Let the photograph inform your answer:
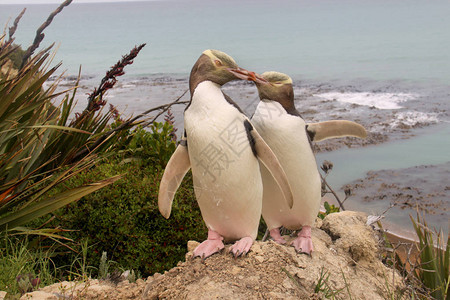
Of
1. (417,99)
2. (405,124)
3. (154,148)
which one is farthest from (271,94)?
(417,99)

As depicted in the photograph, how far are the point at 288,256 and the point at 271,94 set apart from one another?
90 centimetres

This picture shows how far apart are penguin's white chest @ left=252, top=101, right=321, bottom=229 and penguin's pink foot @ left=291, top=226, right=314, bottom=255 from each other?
6 centimetres

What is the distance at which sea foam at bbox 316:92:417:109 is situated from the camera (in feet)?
34.2

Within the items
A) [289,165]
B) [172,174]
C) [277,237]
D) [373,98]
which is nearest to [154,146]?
[172,174]

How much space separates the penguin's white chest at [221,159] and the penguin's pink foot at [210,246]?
12cm

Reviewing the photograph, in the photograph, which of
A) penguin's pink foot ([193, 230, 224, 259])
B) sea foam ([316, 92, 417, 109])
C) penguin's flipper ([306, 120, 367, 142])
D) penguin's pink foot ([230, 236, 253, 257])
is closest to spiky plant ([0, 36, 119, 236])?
penguin's pink foot ([193, 230, 224, 259])

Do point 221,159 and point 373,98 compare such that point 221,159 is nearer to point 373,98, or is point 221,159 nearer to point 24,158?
point 24,158

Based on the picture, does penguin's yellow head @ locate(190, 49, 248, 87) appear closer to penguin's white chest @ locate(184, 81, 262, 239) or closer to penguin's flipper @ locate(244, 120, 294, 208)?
penguin's white chest @ locate(184, 81, 262, 239)

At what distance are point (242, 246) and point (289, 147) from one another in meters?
0.61

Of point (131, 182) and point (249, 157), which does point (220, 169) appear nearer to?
point (249, 157)

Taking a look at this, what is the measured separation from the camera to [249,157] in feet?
8.38

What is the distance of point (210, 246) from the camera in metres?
2.69

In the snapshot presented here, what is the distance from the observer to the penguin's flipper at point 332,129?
9.59 ft

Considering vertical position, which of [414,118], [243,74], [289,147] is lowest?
[414,118]
